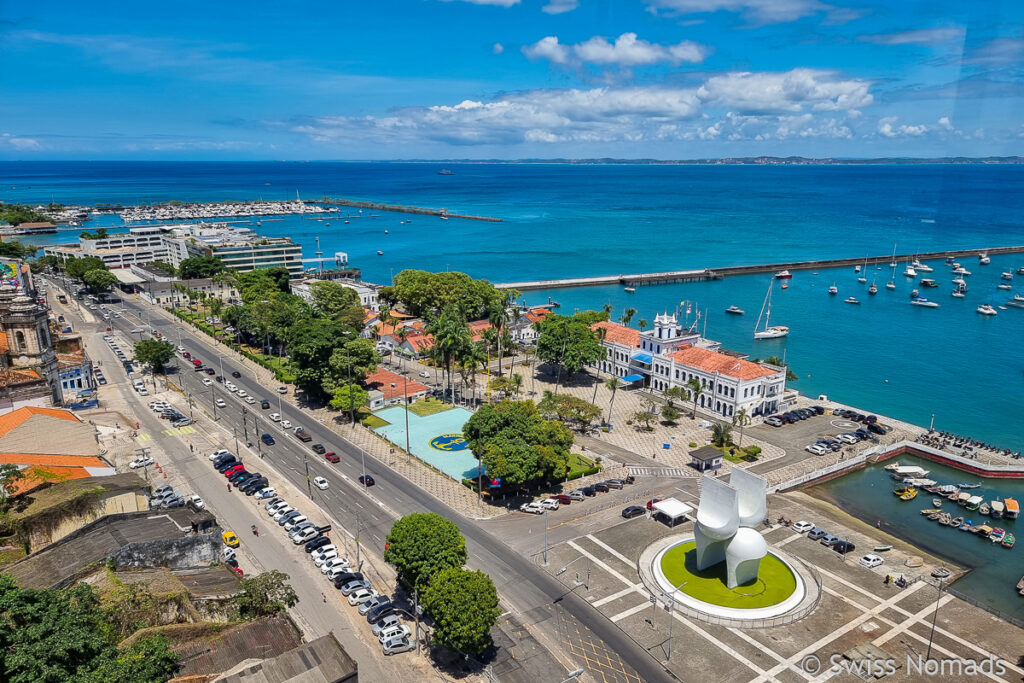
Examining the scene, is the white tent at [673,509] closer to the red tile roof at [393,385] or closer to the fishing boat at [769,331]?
the red tile roof at [393,385]

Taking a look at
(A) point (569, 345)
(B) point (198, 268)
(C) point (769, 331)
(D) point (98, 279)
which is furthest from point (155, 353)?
(C) point (769, 331)

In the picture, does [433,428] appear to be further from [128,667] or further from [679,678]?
[128,667]

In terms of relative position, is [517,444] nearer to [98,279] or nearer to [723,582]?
[723,582]

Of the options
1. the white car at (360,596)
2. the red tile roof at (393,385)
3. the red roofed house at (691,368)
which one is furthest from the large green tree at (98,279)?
the white car at (360,596)

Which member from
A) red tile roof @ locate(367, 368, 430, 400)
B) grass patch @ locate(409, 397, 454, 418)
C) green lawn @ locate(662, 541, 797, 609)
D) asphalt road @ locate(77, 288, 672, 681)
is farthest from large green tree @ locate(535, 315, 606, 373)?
green lawn @ locate(662, 541, 797, 609)

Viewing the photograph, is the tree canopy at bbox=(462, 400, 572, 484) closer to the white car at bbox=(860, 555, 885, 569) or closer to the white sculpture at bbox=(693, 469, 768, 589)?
the white sculpture at bbox=(693, 469, 768, 589)

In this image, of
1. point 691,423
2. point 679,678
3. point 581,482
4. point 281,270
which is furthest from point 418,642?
point 281,270
